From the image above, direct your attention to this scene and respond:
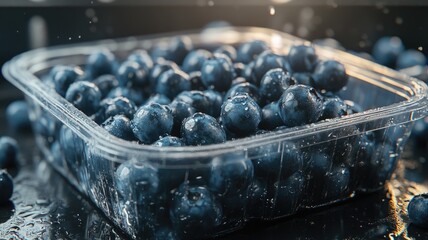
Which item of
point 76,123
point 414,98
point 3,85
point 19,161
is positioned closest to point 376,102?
point 414,98

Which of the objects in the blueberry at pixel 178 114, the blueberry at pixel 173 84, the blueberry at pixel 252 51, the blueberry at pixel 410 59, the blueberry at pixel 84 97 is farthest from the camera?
the blueberry at pixel 410 59

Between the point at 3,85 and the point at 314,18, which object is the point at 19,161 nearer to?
the point at 3,85

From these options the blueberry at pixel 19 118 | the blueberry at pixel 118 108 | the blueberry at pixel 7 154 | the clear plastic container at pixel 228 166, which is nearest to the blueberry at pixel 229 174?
the clear plastic container at pixel 228 166

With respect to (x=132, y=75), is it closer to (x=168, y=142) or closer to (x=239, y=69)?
(x=239, y=69)

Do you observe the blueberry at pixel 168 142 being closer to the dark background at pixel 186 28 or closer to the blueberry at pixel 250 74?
the dark background at pixel 186 28

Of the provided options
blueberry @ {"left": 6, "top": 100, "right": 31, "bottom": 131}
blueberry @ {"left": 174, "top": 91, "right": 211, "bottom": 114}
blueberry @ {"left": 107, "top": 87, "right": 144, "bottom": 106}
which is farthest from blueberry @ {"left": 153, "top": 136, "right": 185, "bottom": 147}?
blueberry @ {"left": 6, "top": 100, "right": 31, "bottom": 131}

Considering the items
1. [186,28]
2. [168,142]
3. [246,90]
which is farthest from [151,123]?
[186,28]
